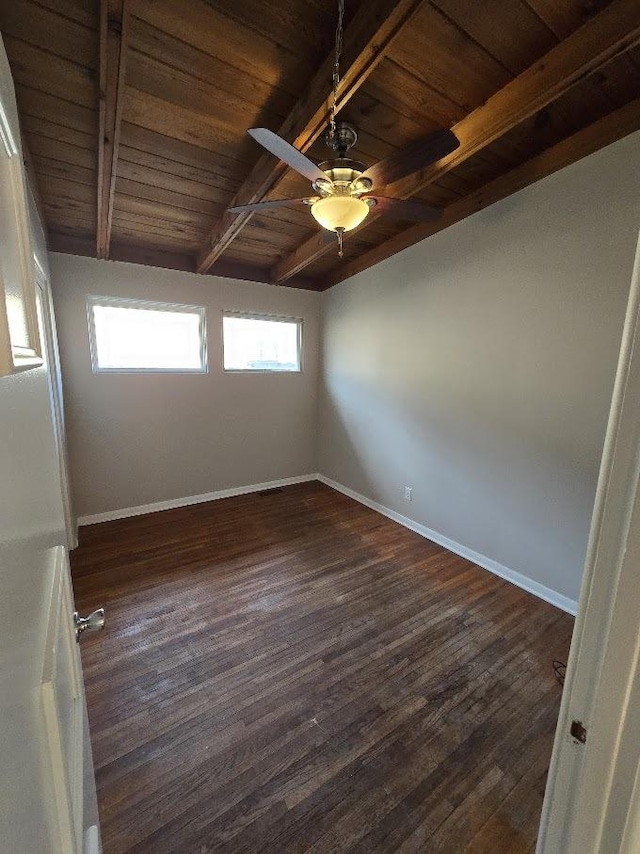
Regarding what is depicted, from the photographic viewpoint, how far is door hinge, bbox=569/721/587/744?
2.04 ft

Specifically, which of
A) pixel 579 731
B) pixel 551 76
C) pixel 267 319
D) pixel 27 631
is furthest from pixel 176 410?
pixel 579 731

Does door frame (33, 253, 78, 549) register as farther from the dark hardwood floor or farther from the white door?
the white door

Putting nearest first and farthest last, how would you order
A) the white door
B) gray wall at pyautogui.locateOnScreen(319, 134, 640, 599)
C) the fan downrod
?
1. the white door
2. the fan downrod
3. gray wall at pyautogui.locateOnScreen(319, 134, 640, 599)

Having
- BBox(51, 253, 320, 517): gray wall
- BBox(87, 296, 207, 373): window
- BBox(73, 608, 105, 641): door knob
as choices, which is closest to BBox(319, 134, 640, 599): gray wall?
BBox(51, 253, 320, 517): gray wall

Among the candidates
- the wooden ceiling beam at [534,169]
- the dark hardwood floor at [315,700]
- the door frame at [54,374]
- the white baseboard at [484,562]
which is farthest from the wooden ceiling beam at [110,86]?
the white baseboard at [484,562]

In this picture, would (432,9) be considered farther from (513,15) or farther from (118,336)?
(118,336)

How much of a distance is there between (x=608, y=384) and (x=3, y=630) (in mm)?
2655

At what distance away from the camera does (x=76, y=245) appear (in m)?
2.88

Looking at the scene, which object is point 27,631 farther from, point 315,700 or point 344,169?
point 344,169

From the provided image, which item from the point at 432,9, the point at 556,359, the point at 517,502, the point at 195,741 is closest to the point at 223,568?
the point at 195,741

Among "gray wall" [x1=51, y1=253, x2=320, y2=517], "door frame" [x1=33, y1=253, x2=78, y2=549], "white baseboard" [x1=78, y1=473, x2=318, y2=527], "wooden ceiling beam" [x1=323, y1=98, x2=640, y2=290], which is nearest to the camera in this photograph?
"wooden ceiling beam" [x1=323, y1=98, x2=640, y2=290]

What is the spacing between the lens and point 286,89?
1.67m

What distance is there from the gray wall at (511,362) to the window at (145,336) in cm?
178

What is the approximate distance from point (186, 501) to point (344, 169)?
3305 millimetres
